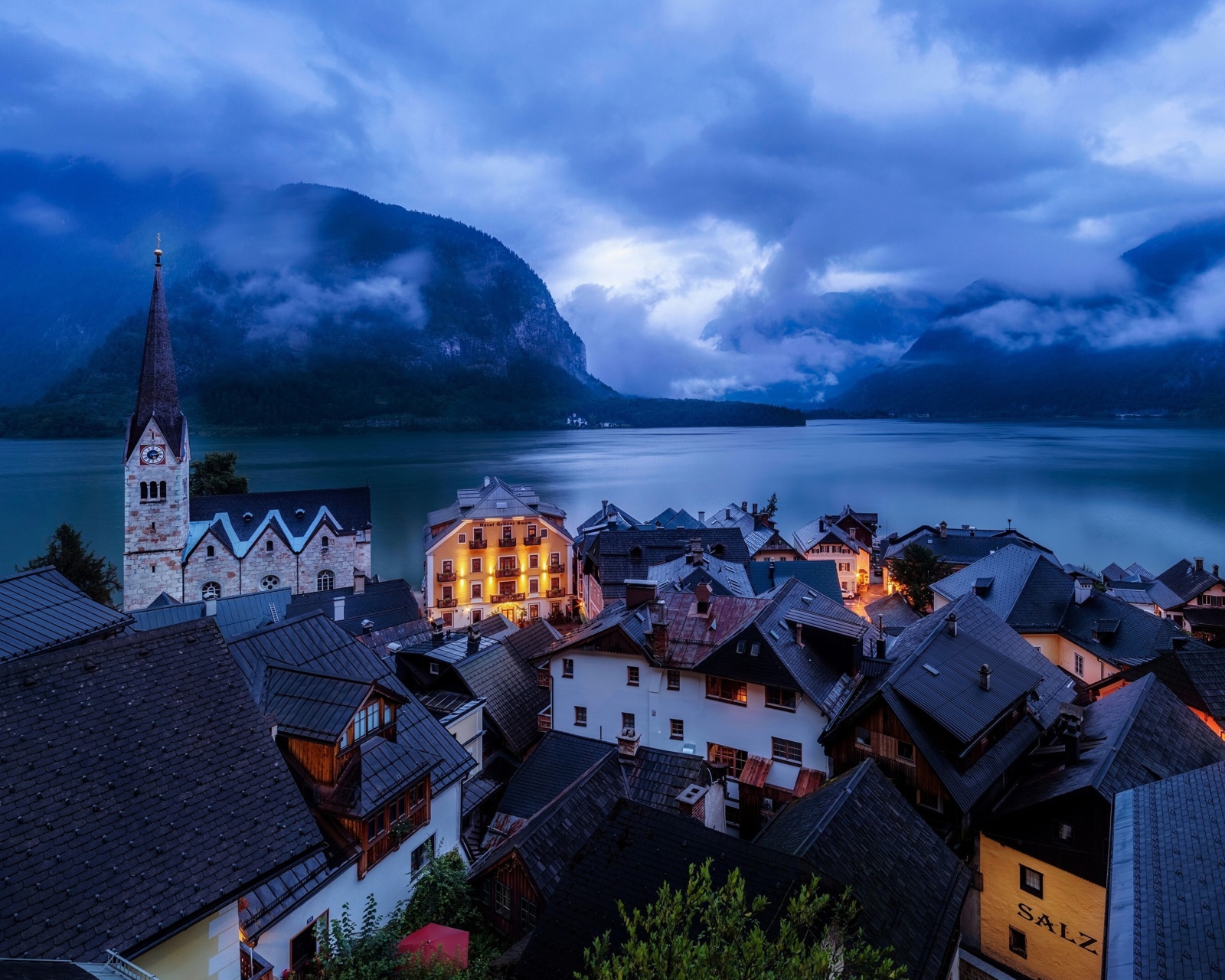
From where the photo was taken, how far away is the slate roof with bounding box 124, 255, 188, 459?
49594mm

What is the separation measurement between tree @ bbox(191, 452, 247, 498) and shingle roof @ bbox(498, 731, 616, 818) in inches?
2453

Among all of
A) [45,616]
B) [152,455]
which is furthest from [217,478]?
[45,616]

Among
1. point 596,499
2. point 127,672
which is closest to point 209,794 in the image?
point 127,672

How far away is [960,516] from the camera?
378ft

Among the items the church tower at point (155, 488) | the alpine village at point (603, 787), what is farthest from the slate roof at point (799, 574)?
the church tower at point (155, 488)

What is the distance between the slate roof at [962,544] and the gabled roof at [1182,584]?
832 centimetres

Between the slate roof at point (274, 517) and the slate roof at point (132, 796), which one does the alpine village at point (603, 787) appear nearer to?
the slate roof at point (132, 796)

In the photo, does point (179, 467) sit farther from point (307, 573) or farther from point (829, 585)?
point (829, 585)

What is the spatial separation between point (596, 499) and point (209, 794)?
116634mm

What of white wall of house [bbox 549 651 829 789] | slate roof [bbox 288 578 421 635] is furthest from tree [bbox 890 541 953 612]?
slate roof [bbox 288 578 421 635]

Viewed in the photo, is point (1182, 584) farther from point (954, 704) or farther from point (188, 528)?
point (188, 528)

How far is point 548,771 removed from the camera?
20.6 metres

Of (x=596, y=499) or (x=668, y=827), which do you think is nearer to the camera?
(x=668, y=827)

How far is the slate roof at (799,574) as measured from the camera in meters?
42.6
